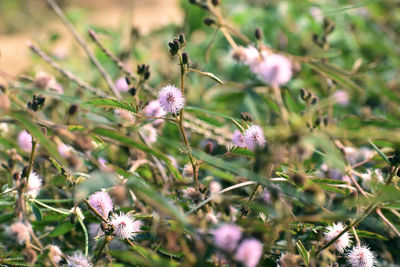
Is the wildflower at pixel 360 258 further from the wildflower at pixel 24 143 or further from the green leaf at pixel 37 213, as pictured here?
the wildflower at pixel 24 143

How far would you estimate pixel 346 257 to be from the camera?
729 mm

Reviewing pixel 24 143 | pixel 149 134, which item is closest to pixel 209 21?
pixel 149 134

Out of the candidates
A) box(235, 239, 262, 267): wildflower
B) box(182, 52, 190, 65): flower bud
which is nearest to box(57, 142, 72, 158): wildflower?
box(182, 52, 190, 65): flower bud

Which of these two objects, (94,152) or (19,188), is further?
(94,152)

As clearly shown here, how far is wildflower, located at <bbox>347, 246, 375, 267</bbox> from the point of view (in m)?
0.70

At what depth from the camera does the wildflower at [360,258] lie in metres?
0.70

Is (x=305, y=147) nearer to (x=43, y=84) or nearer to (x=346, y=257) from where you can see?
(x=346, y=257)

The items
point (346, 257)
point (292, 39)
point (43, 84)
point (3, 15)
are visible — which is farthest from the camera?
point (3, 15)

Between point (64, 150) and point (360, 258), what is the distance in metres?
0.59

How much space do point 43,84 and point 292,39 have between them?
1.24 meters

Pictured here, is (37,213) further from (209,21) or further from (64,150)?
(209,21)

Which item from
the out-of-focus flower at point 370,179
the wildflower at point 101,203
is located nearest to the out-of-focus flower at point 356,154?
the out-of-focus flower at point 370,179

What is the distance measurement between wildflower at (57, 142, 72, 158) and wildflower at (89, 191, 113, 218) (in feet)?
0.31

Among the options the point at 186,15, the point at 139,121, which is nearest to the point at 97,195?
the point at 139,121
